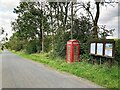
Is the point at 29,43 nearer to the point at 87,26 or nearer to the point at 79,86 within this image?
the point at 87,26

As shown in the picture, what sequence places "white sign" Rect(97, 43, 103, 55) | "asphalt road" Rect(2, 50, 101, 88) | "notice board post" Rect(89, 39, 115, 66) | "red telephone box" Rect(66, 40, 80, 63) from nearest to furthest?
1. "asphalt road" Rect(2, 50, 101, 88)
2. "notice board post" Rect(89, 39, 115, 66)
3. "white sign" Rect(97, 43, 103, 55)
4. "red telephone box" Rect(66, 40, 80, 63)

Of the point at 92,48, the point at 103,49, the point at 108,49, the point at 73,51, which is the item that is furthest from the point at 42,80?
the point at 73,51

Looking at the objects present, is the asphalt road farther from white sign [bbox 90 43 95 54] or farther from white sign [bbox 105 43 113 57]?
white sign [bbox 90 43 95 54]

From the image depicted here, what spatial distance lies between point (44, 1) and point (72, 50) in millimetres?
28142

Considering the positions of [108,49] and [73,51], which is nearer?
[108,49]

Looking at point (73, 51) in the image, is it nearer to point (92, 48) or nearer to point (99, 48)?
point (92, 48)

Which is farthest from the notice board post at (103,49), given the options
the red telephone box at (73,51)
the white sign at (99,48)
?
the red telephone box at (73,51)

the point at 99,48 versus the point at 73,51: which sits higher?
the point at 99,48

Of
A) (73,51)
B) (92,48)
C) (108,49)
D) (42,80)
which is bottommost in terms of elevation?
(42,80)

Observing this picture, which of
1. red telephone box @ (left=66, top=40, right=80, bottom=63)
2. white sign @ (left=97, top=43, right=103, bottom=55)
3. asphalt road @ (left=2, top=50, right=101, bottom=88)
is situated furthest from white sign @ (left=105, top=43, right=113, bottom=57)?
red telephone box @ (left=66, top=40, right=80, bottom=63)

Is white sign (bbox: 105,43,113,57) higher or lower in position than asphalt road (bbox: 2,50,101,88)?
higher

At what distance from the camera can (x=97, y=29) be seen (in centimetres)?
3078

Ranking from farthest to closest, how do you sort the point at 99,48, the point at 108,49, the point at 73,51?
the point at 73,51
the point at 99,48
the point at 108,49

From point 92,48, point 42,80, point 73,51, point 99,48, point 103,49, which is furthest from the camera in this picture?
point 73,51
